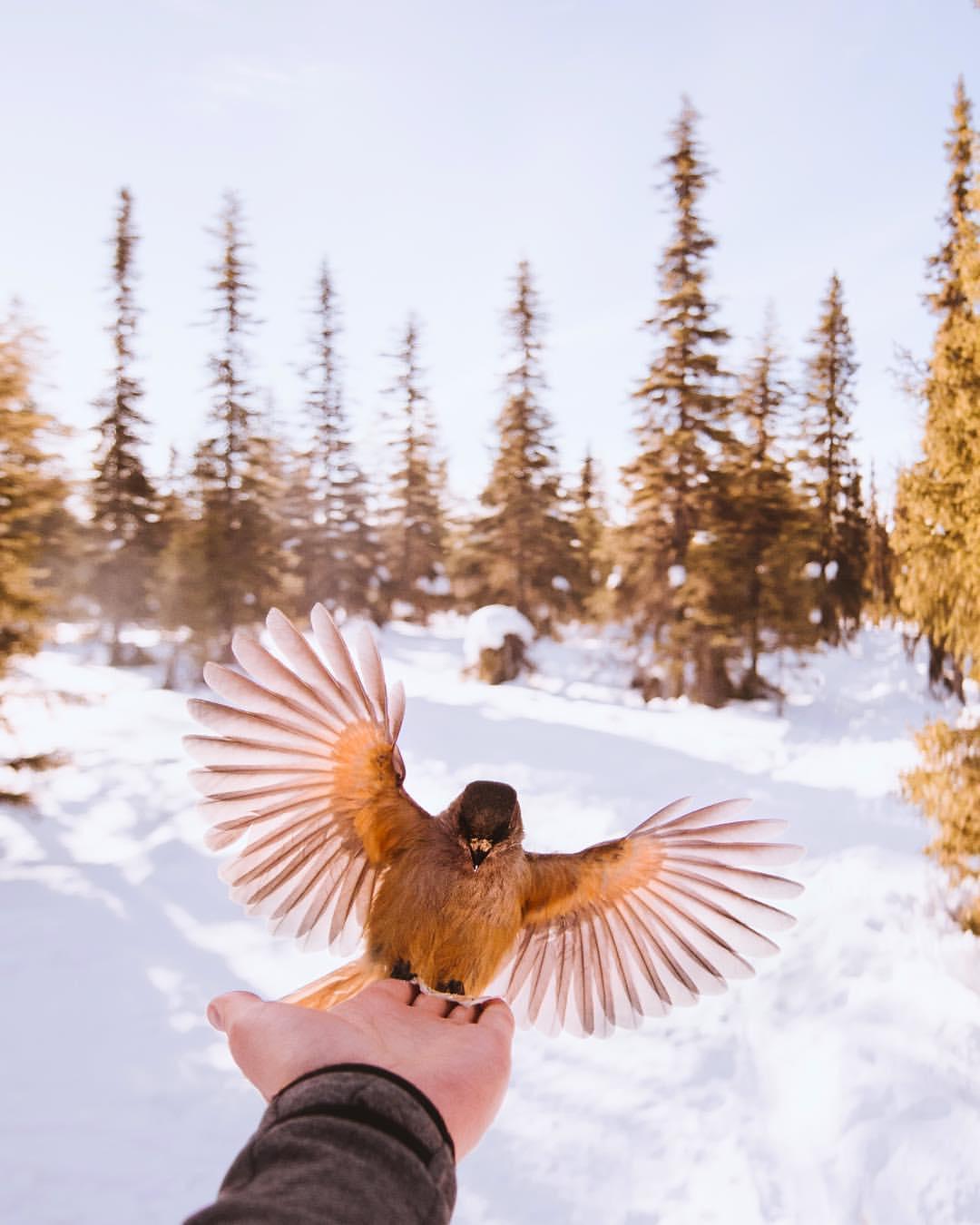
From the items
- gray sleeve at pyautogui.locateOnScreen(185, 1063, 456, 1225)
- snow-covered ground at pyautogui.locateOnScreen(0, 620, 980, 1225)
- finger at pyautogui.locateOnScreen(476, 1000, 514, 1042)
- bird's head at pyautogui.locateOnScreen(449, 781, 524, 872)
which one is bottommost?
snow-covered ground at pyautogui.locateOnScreen(0, 620, 980, 1225)

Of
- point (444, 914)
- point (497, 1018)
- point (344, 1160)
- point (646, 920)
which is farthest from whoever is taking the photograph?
point (646, 920)

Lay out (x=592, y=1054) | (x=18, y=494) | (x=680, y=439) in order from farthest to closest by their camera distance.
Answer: (x=680, y=439) → (x=18, y=494) → (x=592, y=1054)

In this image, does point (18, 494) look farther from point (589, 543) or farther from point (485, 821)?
point (589, 543)

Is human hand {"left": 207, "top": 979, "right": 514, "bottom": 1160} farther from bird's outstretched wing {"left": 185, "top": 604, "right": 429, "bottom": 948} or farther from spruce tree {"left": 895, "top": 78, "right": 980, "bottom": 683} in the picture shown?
spruce tree {"left": 895, "top": 78, "right": 980, "bottom": 683}

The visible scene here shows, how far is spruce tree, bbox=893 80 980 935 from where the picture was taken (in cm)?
583

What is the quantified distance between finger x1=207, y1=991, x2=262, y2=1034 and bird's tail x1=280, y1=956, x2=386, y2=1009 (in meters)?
0.63

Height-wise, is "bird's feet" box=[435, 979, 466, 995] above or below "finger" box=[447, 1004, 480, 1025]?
below

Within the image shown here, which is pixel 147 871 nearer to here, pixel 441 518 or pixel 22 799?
pixel 22 799

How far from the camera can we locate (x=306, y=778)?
232cm

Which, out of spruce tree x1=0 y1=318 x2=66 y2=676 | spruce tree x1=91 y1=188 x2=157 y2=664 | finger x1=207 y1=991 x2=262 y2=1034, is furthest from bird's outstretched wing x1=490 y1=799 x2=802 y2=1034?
spruce tree x1=91 y1=188 x2=157 y2=664

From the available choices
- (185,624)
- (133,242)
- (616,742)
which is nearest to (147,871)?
(616,742)

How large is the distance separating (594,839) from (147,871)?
16.4 ft

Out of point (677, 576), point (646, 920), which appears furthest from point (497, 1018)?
point (677, 576)

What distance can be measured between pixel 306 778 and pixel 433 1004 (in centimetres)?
72
